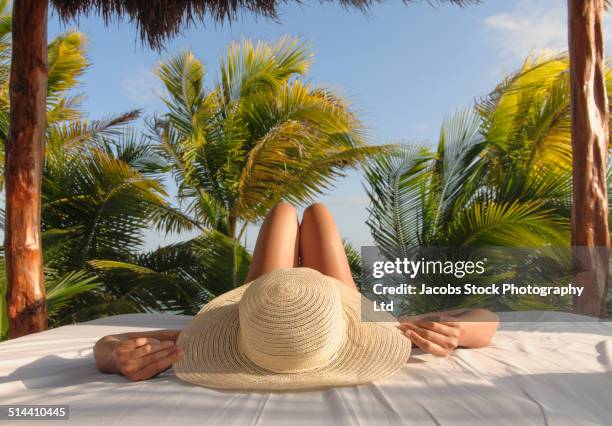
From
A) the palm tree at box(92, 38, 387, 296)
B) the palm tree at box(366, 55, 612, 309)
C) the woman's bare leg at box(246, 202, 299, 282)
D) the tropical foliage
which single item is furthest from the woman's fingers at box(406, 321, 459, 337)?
the palm tree at box(92, 38, 387, 296)

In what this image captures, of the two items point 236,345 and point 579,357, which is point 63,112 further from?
point 579,357

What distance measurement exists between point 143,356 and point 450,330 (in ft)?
2.94

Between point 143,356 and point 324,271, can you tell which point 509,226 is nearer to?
point 324,271

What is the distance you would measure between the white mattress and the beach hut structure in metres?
1.72

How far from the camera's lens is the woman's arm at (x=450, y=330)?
1.60m

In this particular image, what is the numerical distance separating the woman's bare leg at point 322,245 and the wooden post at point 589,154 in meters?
2.05

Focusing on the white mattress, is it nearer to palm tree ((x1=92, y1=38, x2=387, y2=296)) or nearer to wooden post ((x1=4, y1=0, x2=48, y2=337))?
wooden post ((x1=4, y1=0, x2=48, y2=337))

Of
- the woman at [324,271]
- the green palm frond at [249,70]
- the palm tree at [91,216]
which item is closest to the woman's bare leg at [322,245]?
the woman at [324,271]

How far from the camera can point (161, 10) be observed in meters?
4.22

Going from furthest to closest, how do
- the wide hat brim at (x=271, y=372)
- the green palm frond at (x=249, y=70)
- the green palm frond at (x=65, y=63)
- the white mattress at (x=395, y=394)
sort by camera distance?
the green palm frond at (x=65, y=63) → the green palm frond at (x=249, y=70) → the wide hat brim at (x=271, y=372) → the white mattress at (x=395, y=394)

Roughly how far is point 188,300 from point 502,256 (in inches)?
113

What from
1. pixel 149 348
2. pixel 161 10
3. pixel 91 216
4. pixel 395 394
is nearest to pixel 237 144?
pixel 91 216

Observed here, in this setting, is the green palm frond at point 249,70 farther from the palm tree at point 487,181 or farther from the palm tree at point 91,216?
the palm tree at point 487,181

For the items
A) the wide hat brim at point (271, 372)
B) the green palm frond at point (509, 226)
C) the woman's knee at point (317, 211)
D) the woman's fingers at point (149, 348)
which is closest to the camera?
the wide hat brim at point (271, 372)
